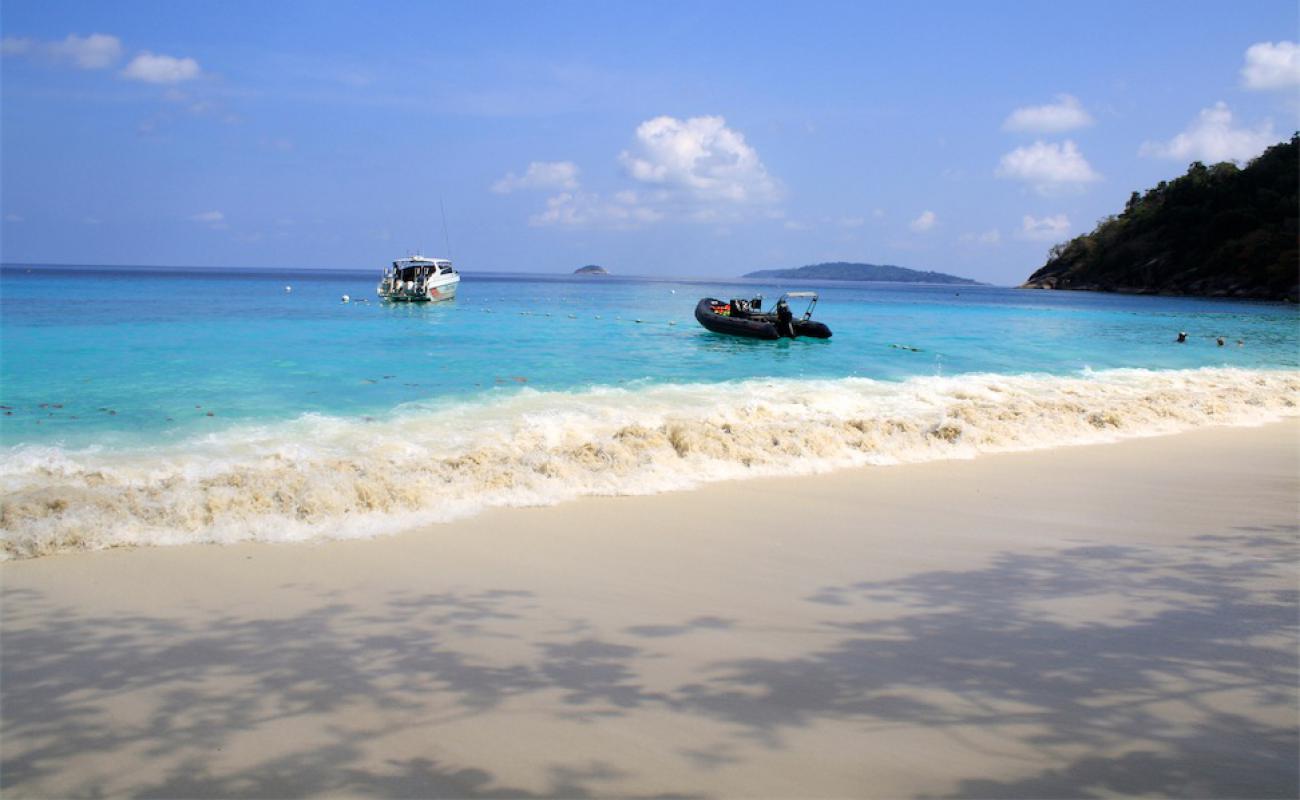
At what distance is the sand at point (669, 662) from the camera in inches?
114

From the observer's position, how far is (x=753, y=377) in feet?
58.1

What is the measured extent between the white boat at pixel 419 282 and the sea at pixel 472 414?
16.3 meters

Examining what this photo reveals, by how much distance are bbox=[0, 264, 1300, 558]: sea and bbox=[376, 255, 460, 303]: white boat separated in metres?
16.3

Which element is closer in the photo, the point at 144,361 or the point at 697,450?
the point at 697,450

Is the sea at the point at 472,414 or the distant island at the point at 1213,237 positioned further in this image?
the distant island at the point at 1213,237

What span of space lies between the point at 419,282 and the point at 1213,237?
77787 mm

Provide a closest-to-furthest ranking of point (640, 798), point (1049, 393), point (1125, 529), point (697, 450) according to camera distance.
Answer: point (640, 798) → point (1125, 529) → point (697, 450) → point (1049, 393)

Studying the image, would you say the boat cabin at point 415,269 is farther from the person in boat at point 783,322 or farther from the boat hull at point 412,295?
the person in boat at point 783,322

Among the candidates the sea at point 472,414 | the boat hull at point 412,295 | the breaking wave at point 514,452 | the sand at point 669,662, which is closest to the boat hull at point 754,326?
the sea at point 472,414

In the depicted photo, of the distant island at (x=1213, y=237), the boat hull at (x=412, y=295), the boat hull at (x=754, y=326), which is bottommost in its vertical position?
the boat hull at (x=754, y=326)

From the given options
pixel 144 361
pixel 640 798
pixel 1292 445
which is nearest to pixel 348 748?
pixel 640 798

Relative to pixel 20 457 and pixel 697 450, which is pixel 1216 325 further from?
pixel 20 457

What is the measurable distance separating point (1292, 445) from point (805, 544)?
8.30m

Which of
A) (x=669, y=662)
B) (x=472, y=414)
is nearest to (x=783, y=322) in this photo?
(x=472, y=414)
